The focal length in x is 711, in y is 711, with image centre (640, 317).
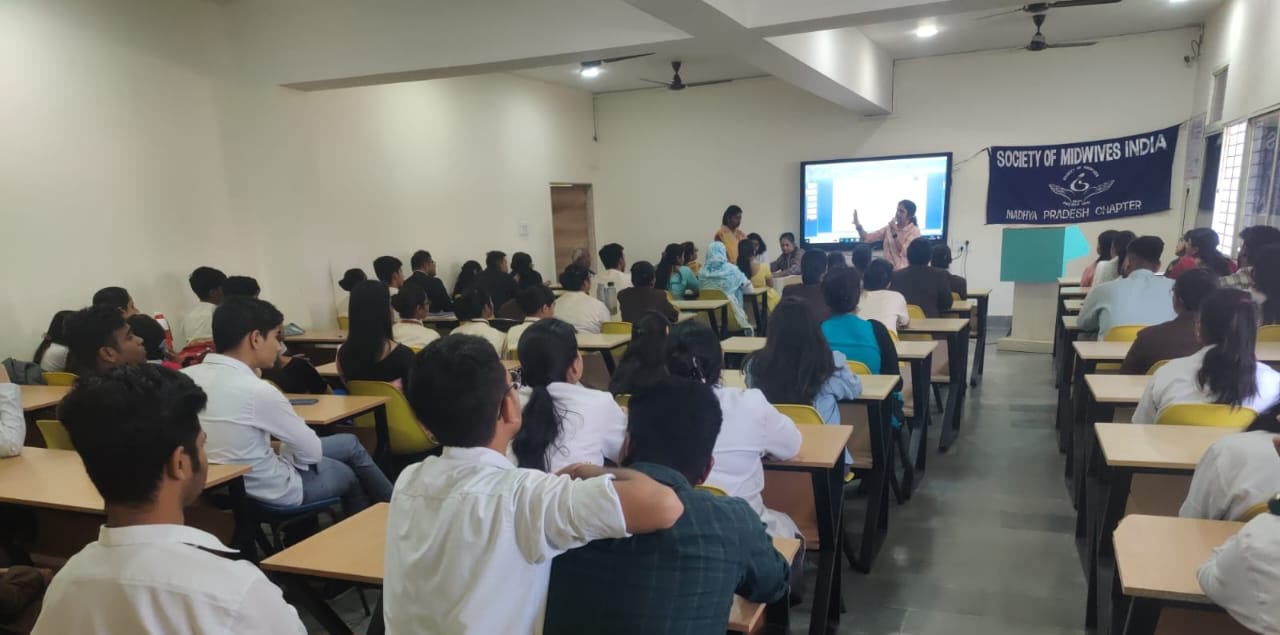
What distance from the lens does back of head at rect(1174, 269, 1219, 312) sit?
2781 millimetres

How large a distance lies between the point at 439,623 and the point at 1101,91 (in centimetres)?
875

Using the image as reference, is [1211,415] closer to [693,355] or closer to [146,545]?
[693,355]

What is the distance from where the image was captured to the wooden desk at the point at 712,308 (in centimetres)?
591

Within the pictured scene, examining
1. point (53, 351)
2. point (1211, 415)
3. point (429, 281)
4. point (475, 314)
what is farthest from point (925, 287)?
point (53, 351)

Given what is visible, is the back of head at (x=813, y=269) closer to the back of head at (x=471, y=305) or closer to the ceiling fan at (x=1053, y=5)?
the back of head at (x=471, y=305)

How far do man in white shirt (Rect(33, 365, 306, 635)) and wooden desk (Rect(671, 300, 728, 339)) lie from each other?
191 inches

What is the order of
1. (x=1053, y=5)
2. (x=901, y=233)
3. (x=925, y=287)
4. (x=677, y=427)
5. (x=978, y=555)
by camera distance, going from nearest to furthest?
(x=677, y=427)
(x=978, y=555)
(x=925, y=287)
(x=1053, y=5)
(x=901, y=233)

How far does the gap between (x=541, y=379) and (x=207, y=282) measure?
3.78 meters

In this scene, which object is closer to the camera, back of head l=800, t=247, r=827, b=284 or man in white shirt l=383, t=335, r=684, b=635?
man in white shirt l=383, t=335, r=684, b=635

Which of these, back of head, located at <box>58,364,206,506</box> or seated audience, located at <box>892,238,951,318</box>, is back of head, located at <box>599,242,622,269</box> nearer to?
seated audience, located at <box>892,238,951,318</box>

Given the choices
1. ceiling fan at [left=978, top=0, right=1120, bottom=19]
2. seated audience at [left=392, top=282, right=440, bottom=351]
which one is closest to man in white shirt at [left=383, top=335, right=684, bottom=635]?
seated audience at [left=392, top=282, right=440, bottom=351]

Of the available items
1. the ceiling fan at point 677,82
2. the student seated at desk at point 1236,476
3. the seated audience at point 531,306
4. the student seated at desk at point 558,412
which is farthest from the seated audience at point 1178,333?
the ceiling fan at point 677,82

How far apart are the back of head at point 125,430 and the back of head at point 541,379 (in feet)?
2.65

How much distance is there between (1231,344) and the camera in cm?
219
